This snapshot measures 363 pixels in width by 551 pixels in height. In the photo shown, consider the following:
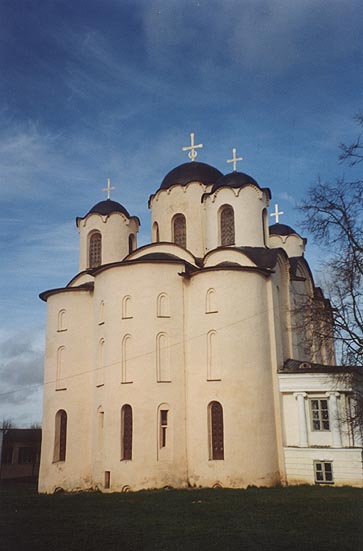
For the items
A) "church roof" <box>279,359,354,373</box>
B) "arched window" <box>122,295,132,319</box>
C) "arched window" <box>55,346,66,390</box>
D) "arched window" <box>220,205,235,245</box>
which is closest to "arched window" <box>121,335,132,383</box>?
"arched window" <box>122,295,132,319</box>

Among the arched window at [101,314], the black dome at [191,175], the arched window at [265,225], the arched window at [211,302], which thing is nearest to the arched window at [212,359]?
the arched window at [211,302]

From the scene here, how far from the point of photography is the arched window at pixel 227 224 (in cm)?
2605

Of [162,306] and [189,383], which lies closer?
[189,383]

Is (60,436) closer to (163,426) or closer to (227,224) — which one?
(163,426)

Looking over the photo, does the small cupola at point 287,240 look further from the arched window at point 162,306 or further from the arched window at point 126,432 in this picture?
the arched window at point 126,432

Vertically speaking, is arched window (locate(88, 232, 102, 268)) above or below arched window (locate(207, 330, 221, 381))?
above

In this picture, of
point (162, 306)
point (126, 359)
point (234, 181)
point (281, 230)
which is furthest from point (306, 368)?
point (281, 230)

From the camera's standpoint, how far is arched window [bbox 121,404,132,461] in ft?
69.7

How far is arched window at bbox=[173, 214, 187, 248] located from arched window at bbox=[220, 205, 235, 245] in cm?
208

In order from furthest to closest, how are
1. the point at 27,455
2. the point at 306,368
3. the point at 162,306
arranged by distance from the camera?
the point at 27,455, the point at 162,306, the point at 306,368

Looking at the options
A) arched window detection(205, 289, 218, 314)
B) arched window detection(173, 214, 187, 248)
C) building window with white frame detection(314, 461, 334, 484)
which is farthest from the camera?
arched window detection(173, 214, 187, 248)

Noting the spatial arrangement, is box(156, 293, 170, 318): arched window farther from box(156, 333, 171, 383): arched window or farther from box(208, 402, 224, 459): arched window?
box(208, 402, 224, 459): arched window

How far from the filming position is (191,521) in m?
13.4

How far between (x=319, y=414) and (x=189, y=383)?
16.0 feet
